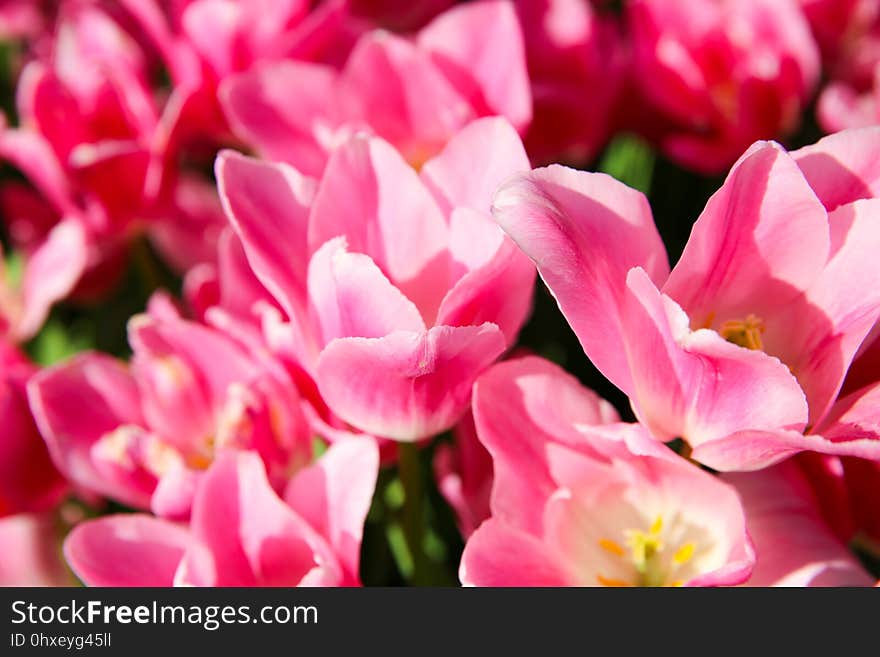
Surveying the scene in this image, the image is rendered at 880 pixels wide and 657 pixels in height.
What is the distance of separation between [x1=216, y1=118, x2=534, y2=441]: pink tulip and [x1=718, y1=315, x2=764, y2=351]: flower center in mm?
96

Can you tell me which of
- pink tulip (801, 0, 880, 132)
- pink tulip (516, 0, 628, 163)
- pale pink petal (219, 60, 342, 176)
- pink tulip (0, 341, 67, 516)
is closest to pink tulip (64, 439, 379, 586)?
pink tulip (0, 341, 67, 516)

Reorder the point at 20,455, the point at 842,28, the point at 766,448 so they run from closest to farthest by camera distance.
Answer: the point at 766,448, the point at 20,455, the point at 842,28

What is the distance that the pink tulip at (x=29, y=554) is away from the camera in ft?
2.21

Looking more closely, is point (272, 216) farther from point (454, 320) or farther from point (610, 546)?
point (610, 546)

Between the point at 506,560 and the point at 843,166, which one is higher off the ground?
the point at 843,166

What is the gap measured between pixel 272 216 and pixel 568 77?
13.9 inches

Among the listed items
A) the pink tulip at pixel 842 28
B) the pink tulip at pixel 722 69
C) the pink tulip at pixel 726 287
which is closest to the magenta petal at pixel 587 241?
the pink tulip at pixel 726 287

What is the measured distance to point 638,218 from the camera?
0.47m

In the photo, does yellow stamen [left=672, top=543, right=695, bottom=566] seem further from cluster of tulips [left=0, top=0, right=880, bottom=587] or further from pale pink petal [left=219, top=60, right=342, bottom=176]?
pale pink petal [left=219, top=60, right=342, bottom=176]

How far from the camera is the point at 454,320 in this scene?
49cm

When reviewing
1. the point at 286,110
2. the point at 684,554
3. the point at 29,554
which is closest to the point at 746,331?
the point at 684,554

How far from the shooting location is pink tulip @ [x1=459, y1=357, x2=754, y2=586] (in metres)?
0.50

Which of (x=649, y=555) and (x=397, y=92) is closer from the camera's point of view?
(x=649, y=555)

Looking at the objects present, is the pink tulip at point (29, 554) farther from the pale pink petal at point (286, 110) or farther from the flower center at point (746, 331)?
the flower center at point (746, 331)
